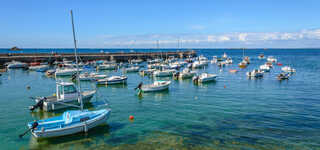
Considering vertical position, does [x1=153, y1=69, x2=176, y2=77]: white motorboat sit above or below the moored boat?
above

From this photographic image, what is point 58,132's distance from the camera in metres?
17.9

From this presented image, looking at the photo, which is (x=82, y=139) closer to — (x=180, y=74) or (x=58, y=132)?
(x=58, y=132)

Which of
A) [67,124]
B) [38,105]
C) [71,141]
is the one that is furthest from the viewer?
[38,105]

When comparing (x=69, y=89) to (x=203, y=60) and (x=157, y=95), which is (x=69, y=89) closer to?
(x=157, y=95)

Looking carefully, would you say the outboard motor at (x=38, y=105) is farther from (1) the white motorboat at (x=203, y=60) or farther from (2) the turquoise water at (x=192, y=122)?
(1) the white motorboat at (x=203, y=60)

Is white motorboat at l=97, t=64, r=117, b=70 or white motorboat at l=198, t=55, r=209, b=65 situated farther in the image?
white motorboat at l=198, t=55, r=209, b=65

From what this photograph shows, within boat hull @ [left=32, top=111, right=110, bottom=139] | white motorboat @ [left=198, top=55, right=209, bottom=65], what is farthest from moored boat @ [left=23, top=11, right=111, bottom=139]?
white motorboat @ [left=198, top=55, right=209, bottom=65]

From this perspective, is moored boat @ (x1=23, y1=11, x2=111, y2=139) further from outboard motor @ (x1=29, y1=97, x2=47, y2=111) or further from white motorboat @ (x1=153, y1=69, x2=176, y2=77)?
white motorboat @ (x1=153, y1=69, x2=176, y2=77)

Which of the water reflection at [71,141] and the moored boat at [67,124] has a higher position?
the moored boat at [67,124]

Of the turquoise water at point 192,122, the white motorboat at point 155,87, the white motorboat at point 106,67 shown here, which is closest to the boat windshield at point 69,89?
the turquoise water at point 192,122

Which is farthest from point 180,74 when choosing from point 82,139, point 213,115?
point 82,139

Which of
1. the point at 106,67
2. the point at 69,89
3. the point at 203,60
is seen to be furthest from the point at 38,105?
the point at 203,60

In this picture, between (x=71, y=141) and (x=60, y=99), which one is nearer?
(x=71, y=141)

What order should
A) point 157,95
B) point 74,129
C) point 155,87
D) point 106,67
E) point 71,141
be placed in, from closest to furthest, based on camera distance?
point 71,141, point 74,129, point 157,95, point 155,87, point 106,67
